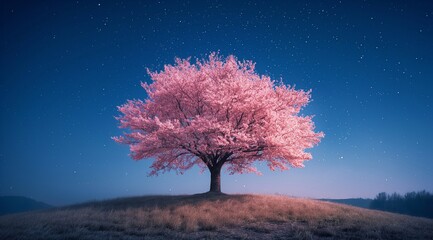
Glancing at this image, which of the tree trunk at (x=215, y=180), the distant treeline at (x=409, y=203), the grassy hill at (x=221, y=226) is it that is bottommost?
the distant treeline at (x=409, y=203)

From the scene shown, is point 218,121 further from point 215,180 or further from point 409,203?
point 409,203

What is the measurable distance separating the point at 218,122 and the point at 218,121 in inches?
75.1

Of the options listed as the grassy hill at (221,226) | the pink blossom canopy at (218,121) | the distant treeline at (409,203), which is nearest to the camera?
the grassy hill at (221,226)

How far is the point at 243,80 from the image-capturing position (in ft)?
68.3

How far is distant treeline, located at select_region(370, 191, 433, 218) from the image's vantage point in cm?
10926

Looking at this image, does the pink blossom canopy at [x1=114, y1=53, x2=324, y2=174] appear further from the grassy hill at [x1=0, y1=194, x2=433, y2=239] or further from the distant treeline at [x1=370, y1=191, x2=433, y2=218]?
the distant treeline at [x1=370, y1=191, x2=433, y2=218]

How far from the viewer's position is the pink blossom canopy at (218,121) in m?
19.4

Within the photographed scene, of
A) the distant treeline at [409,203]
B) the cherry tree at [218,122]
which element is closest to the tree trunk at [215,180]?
the cherry tree at [218,122]

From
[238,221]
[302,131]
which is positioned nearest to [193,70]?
[302,131]

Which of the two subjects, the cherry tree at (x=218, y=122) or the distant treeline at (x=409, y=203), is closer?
the cherry tree at (x=218, y=122)

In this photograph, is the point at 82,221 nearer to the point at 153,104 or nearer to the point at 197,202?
the point at 197,202

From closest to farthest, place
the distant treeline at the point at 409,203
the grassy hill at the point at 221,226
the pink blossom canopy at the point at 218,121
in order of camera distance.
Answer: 1. the grassy hill at the point at 221,226
2. the pink blossom canopy at the point at 218,121
3. the distant treeline at the point at 409,203

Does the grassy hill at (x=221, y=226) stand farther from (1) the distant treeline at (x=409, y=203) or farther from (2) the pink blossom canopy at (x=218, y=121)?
(1) the distant treeline at (x=409, y=203)

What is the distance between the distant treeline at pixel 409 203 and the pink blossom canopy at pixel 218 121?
118394 millimetres
